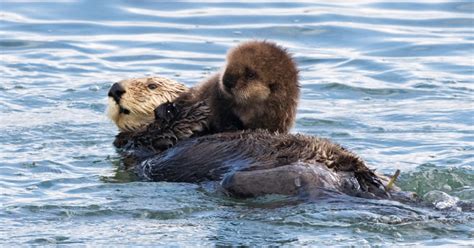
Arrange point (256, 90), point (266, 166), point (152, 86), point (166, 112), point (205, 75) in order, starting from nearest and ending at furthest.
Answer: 1. point (266, 166)
2. point (256, 90)
3. point (166, 112)
4. point (152, 86)
5. point (205, 75)

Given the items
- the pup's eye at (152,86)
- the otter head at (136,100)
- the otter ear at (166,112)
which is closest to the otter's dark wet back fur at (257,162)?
the otter ear at (166,112)

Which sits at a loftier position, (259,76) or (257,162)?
(259,76)

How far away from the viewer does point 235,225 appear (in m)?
5.19

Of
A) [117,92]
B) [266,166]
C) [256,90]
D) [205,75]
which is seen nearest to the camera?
[266,166]

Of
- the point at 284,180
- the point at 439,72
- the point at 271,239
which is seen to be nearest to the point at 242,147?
the point at 284,180

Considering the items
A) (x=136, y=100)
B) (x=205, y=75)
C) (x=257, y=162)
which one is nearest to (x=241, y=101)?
(x=257, y=162)

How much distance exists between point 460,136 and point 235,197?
2706 millimetres

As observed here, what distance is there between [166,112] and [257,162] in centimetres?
97

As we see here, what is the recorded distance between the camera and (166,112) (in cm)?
647

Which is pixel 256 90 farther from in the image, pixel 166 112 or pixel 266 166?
pixel 166 112

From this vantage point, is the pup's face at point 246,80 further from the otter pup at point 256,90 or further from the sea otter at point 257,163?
the sea otter at point 257,163

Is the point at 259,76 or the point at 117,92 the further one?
the point at 117,92

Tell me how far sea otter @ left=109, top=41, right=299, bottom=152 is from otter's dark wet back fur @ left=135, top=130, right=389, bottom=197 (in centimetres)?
18

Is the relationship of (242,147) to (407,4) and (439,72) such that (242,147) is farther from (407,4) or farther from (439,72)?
(407,4)
